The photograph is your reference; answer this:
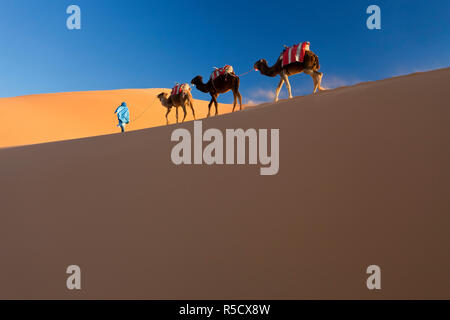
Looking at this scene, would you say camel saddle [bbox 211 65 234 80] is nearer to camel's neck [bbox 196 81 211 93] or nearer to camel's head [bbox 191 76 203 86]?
camel's neck [bbox 196 81 211 93]

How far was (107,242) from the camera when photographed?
8.16ft

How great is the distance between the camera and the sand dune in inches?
930

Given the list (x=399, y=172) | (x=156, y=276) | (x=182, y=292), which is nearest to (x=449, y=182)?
(x=399, y=172)

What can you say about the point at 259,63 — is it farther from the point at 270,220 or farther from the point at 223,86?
the point at 270,220

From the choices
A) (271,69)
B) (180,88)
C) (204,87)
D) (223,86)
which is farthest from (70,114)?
(271,69)

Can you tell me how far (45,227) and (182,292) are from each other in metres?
1.83

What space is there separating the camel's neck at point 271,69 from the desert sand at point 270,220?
21.3 ft

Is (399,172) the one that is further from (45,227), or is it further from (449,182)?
(45,227)

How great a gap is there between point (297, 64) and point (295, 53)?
1.22 feet

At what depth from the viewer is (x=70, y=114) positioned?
3034 cm

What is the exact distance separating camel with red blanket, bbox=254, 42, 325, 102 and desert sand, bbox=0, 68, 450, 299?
5.62 m

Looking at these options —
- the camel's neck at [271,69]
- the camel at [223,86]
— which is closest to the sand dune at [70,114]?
the camel at [223,86]

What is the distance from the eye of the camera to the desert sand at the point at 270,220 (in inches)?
74.7

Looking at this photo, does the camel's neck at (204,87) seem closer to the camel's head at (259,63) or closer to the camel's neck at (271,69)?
the camel's head at (259,63)
